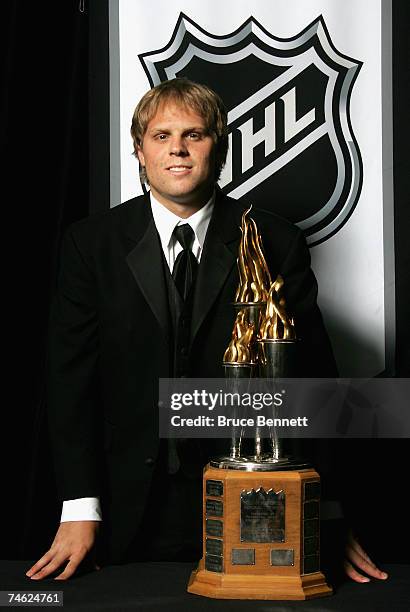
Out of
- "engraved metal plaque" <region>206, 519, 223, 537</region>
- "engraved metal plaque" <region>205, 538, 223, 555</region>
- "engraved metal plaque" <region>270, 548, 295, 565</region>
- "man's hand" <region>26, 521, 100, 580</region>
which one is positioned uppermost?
"engraved metal plaque" <region>206, 519, 223, 537</region>

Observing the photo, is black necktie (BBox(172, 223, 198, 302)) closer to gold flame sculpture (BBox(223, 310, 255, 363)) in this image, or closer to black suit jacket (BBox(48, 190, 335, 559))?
black suit jacket (BBox(48, 190, 335, 559))

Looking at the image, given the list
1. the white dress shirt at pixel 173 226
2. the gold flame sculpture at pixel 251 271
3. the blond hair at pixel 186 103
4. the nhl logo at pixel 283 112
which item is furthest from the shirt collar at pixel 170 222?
the nhl logo at pixel 283 112

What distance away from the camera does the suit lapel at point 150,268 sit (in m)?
1.66

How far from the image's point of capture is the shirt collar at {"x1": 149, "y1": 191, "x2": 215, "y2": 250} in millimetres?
1723

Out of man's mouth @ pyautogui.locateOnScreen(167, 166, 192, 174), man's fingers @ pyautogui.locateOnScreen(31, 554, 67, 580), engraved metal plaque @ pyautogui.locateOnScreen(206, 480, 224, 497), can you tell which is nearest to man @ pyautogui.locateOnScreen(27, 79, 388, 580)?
man's mouth @ pyautogui.locateOnScreen(167, 166, 192, 174)

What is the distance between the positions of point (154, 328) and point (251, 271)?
0.28m

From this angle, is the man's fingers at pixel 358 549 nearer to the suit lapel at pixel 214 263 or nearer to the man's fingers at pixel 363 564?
the man's fingers at pixel 363 564

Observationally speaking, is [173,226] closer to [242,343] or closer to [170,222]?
[170,222]

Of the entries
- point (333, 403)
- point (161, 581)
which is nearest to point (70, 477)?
point (161, 581)

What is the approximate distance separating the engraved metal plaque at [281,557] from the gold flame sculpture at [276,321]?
0.30 metres

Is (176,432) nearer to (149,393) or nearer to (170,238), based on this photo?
(149,393)

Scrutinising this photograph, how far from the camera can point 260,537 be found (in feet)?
4.38

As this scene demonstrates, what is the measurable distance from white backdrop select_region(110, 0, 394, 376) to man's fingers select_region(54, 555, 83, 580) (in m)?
0.83

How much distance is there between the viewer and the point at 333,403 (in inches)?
76.2
